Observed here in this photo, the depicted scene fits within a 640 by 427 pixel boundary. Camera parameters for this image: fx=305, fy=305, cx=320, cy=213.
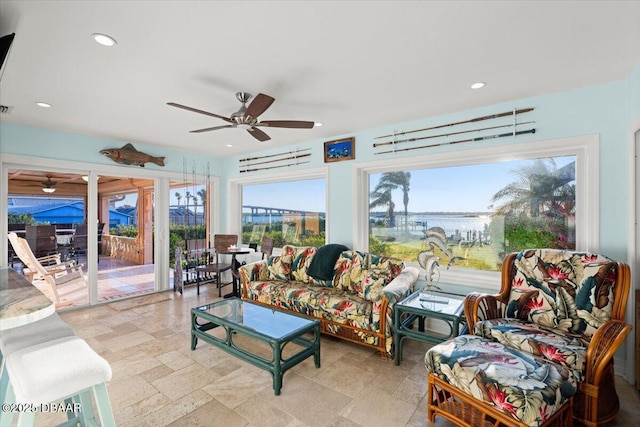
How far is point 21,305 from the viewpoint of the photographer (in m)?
1.47

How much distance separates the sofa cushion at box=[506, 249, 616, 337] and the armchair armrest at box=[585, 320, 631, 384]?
34 cm

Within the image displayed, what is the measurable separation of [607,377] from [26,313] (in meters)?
3.25

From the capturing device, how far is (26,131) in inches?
149

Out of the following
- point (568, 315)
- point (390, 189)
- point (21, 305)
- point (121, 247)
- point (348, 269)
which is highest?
point (390, 189)

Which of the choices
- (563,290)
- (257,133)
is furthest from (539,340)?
(257,133)

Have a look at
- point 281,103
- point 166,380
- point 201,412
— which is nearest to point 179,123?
point 281,103

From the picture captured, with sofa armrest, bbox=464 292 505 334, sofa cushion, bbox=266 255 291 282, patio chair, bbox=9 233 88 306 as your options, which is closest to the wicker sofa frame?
sofa armrest, bbox=464 292 505 334

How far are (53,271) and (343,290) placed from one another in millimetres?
3936

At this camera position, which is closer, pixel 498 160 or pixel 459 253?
pixel 498 160

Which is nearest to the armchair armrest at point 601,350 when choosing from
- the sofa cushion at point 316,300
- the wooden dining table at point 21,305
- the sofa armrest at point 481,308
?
the sofa armrest at point 481,308

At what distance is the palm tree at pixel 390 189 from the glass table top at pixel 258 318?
195 cm

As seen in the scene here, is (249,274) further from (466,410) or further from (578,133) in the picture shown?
(578,133)

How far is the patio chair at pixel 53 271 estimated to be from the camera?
389 cm

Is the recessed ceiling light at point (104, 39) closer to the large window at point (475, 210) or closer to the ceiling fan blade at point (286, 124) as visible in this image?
the ceiling fan blade at point (286, 124)
